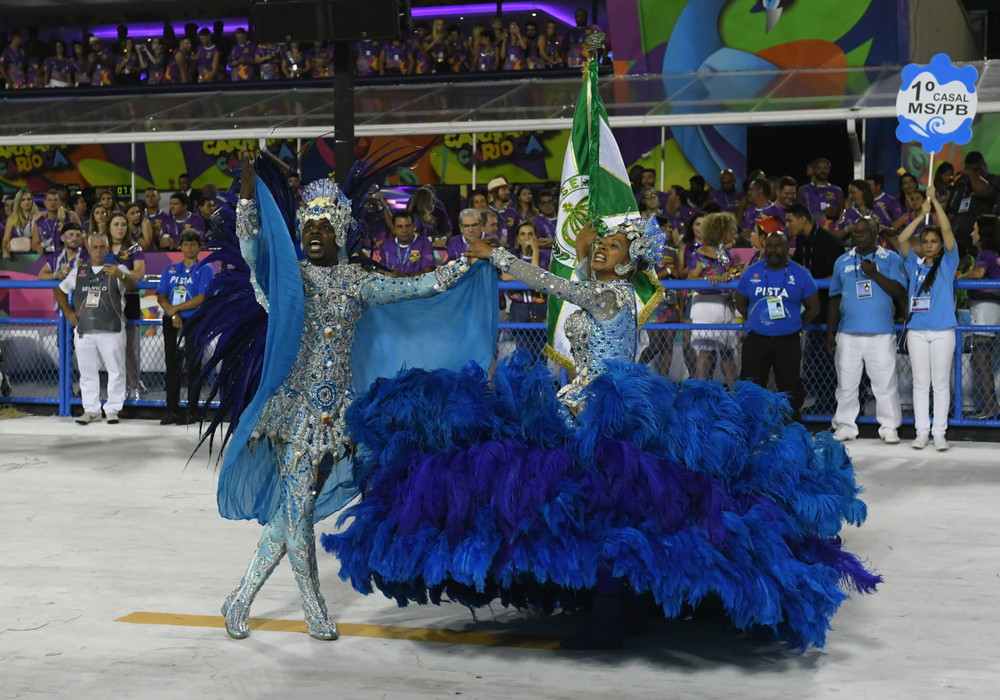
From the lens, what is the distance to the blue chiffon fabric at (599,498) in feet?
14.2

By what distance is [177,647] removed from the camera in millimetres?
4684

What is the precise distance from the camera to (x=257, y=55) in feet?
64.0

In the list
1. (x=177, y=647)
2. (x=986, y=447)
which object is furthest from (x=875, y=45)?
(x=177, y=647)

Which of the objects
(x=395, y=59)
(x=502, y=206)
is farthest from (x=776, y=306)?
(x=395, y=59)

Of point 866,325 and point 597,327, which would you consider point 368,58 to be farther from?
point 597,327

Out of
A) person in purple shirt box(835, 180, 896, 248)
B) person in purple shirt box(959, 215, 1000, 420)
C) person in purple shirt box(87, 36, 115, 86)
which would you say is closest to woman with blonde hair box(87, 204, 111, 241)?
person in purple shirt box(87, 36, 115, 86)

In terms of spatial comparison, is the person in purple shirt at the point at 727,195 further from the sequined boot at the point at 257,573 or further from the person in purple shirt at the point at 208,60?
the person in purple shirt at the point at 208,60

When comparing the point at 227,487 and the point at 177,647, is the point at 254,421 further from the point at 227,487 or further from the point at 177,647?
the point at 177,647

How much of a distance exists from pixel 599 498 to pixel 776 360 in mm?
5603

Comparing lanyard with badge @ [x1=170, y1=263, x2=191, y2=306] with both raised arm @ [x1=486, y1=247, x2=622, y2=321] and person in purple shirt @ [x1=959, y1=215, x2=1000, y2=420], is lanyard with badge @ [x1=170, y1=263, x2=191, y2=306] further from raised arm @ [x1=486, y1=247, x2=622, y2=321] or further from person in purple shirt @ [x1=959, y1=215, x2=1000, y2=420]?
person in purple shirt @ [x1=959, y1=215, x2=1000, y2=420]

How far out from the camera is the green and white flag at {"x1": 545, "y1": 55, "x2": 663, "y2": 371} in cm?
852

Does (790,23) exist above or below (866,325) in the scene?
above

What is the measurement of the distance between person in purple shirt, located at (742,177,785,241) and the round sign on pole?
1.98 m

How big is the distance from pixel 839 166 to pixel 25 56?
49.2 feet
